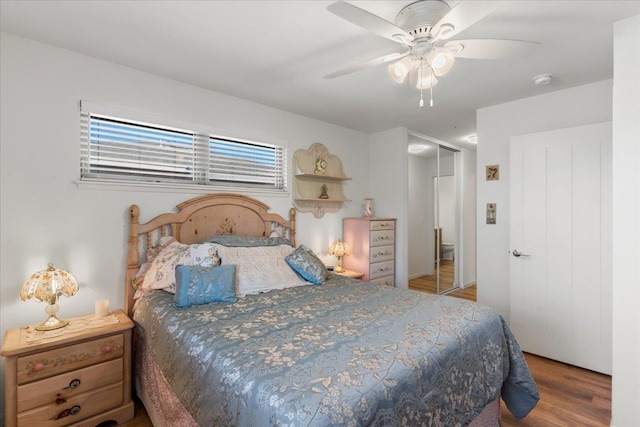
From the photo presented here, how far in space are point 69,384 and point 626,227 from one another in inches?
135

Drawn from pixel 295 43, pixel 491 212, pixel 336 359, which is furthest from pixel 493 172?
pixel 336 359

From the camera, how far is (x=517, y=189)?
3.01 meters

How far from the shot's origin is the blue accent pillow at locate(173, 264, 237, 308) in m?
1.99

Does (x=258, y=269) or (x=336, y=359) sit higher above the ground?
(x=258, y=269)

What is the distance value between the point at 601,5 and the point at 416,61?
1.02 metres

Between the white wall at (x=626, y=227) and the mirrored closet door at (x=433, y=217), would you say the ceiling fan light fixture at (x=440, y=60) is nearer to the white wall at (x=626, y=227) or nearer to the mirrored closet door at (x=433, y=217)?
the white wall at (x=626, y=227)

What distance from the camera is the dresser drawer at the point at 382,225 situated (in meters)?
3.82

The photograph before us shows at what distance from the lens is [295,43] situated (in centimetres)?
208

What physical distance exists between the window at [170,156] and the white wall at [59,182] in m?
0.11

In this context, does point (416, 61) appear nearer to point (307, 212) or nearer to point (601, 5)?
point (601, 5)

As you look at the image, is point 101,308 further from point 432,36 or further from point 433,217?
point 433,217

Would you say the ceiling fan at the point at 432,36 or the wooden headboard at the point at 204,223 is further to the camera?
the wooden headboard at the point at 204,223

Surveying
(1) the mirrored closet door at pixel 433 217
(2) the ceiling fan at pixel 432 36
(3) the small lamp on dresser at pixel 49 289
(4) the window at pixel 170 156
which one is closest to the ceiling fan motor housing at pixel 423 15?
(2) the ceiling fan at pixel 432 36

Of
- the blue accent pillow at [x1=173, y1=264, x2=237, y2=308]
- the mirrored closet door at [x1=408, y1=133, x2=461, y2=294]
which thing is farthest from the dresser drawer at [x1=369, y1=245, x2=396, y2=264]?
the blue accent pillow at [x1=173, y1=264, x2=237, y2=308]
